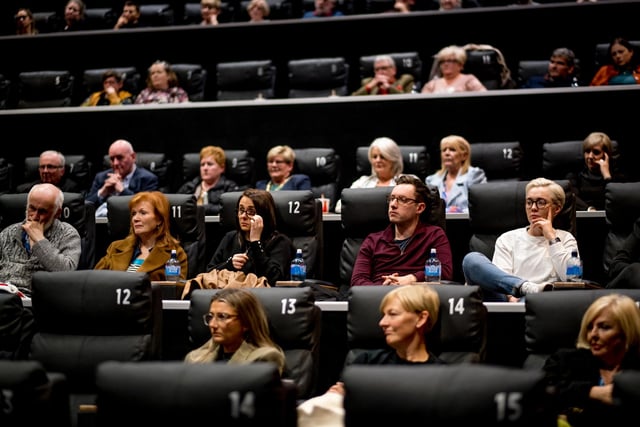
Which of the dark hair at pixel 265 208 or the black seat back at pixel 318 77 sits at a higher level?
the black seat back at pixel 318 77

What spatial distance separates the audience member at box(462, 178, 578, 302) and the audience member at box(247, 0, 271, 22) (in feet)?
14.4

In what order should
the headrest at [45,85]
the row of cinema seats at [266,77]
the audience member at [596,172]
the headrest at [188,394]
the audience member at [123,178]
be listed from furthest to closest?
1. the headrest at [45,85]
2. the row of cinema seats at [266,77]
3. the audience member at [123,178]
4. the audience member at [596,172]
5. the headrest at [188,394]

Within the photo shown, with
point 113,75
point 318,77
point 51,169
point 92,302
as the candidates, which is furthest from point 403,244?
point 113,75

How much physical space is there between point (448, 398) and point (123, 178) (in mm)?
4566

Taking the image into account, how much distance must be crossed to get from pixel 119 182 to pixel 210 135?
999 millimetres

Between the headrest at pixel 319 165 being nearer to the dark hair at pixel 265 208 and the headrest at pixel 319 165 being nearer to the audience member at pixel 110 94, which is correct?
the dark hair at pixel 265 208

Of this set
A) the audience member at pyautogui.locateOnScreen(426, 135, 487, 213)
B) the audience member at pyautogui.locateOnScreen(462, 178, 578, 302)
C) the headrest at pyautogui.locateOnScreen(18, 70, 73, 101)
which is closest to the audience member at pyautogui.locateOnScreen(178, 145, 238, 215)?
the audience member at pyautogui.locateOnScreen(426, 135, 487, 213)

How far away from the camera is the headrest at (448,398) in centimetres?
226

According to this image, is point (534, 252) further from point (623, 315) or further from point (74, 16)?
point (74, 16)

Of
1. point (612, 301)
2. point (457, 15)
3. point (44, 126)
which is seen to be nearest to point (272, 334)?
point (612, 301)

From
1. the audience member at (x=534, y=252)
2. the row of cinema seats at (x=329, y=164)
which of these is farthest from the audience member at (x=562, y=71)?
the audience member at (x=534, y=252)

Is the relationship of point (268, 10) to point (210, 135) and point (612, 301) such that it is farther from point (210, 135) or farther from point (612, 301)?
point (612, 301)

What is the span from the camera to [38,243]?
15.6 feet

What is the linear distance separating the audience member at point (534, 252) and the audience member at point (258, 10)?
14.4ft
